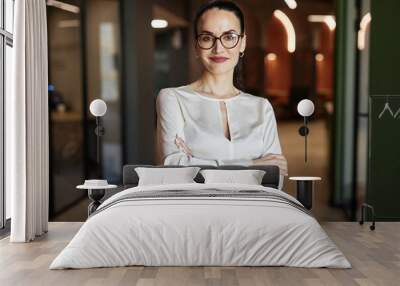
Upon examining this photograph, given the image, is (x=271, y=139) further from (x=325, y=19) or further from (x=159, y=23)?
(x=159, y=23)

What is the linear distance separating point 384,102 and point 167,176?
2769 millimetres

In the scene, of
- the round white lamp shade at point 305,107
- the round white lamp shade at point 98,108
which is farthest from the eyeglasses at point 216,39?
the round white lamp shade at point 98,108

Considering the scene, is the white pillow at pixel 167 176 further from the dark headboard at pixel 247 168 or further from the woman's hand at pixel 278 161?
the woman's hand at pixel 278 161

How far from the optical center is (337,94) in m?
7.34

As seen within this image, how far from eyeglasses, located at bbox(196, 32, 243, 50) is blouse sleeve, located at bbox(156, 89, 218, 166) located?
0.67 meters

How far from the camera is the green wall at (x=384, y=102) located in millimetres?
7367

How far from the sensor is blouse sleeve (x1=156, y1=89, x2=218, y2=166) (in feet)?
23.8

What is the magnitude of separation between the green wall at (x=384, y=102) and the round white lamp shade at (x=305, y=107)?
0.72 meters

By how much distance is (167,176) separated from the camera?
6.77 m

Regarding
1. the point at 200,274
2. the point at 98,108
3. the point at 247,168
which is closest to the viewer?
the point at 200,274

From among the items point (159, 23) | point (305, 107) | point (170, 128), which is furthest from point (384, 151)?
point (159, 23)

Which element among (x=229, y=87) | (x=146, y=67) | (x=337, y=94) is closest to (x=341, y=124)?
(x=337, y=94)

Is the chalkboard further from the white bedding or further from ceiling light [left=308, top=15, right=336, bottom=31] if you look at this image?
the white bedding

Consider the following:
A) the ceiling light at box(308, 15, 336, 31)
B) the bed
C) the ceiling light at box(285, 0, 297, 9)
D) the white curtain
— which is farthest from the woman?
the bed
